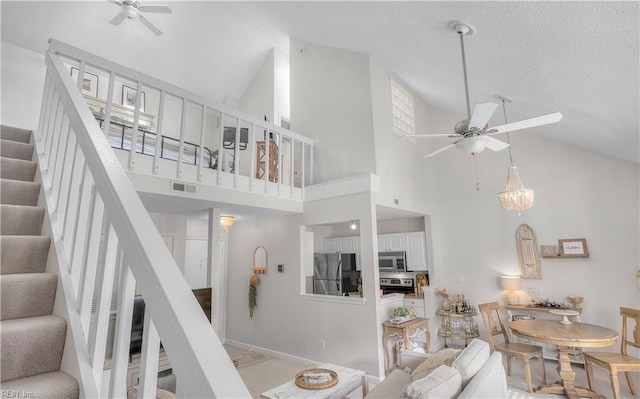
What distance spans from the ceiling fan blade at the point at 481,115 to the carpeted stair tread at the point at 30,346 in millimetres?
2956

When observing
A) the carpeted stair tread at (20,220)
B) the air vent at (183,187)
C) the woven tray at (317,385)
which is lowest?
the woven tray at (317,385)

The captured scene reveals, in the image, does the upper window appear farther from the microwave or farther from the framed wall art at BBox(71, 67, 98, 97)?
the framed wall art at BBox(71, 67, 98, 97)

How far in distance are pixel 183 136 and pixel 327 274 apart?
3397 mm

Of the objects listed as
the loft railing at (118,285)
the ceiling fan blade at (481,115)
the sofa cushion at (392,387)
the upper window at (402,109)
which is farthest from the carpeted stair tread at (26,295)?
the upper window at (402,109)

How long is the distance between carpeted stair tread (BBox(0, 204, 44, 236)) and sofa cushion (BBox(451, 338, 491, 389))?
3065 mm

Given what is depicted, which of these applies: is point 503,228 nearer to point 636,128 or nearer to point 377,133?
point 636,128

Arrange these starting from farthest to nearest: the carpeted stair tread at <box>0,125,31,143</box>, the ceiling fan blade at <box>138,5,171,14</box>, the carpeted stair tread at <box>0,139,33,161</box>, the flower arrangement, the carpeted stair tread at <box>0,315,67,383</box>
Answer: the flower arrangement → the ceiling fan blade at <box>138,5,171,14</box> → the carpeted stair tread at <box>0,125,31,143</box> → the carpeted stair tread at <box>0,139,33,161</box> → the carpeted stair tread at <box>0,315,67,383</box>

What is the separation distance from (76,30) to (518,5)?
657cm

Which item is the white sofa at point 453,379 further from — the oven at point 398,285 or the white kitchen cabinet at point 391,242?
the white kitchen cabinet at point 391,242

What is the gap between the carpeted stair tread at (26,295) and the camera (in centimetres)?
143

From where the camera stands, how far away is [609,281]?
4.64m

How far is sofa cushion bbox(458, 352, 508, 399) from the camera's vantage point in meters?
2.29

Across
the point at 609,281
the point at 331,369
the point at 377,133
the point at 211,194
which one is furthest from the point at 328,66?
the point at 609,281

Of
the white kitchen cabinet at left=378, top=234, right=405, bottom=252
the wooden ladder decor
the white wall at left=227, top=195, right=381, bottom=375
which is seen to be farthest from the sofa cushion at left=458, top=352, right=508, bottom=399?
the wooden ladder decor
